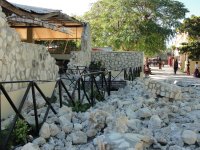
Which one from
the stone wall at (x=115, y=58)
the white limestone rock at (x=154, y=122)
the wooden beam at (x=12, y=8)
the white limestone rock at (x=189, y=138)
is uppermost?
the wooden beam at (x=12, y=8)

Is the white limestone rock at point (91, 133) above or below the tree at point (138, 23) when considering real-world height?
below

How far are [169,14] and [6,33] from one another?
1011 inches

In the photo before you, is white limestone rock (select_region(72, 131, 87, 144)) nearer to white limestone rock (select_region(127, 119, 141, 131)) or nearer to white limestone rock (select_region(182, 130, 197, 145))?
white limestone rock (select_region(127, 119, 141, 131))

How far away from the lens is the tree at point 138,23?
31250mm

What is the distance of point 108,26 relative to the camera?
32.0 metres

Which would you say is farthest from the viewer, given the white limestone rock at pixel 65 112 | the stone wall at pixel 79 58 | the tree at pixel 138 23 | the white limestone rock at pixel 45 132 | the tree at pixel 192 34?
the tree at pixel 192 34

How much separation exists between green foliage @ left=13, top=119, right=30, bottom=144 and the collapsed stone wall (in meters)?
1.49

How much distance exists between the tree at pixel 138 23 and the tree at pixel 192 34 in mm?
724

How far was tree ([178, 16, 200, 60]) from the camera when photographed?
3203cm

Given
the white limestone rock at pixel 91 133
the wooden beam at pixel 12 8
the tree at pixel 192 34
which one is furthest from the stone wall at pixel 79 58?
the white limestone rock at pixel 91 133

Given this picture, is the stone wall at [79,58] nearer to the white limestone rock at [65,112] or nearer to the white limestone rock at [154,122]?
the white limestone rock at [65,112]

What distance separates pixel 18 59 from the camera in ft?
27.8

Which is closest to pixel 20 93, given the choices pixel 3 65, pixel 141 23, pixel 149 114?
pixel 3 65

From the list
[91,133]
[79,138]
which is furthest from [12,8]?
[79,138]
